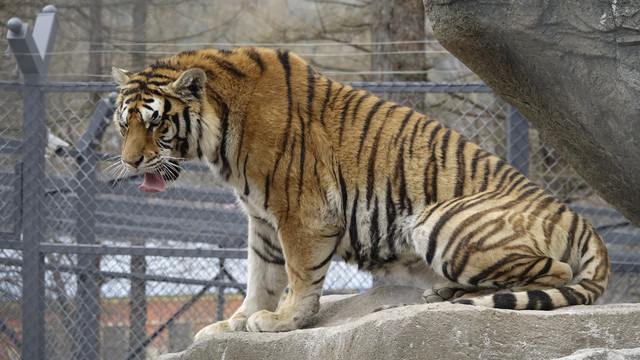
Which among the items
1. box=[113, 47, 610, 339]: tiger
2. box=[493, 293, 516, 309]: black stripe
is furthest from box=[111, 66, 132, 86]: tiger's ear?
box=[493, 293, 516, 309]: black stripe

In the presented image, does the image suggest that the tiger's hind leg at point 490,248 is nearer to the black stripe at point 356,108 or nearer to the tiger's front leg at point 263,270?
the black stripe at point 356,108

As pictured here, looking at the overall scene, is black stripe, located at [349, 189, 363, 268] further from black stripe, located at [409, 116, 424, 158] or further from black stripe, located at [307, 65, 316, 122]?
black stripe, located at [307, 65, 316, 122]

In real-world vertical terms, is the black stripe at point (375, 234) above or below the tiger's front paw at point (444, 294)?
above

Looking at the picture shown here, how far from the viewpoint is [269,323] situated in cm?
349

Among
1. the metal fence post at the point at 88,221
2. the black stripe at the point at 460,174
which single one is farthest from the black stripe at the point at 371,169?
the metal fence post at the point at 88,221

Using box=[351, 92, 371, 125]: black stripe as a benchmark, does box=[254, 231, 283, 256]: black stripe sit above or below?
below

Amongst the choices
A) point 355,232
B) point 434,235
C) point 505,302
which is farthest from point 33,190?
point 505,302

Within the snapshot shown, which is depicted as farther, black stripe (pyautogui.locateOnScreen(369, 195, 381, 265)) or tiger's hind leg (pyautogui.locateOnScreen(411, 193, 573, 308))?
black stripe (pyautogui.locateOnScreen(369, 195, 381, 265))

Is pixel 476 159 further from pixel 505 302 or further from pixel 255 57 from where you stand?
pixel 255 57

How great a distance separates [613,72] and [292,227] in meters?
1.61

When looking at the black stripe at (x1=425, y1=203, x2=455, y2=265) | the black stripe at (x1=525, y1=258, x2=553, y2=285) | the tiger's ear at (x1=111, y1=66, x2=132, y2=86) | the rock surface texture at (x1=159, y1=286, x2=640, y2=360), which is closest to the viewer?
the rock surface texture at (x1=159, y1=286, x2=640, y2=360)

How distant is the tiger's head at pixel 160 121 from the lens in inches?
142

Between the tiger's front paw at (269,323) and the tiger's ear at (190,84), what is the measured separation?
105 centimetres

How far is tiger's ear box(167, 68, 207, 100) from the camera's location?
11.8 ft
